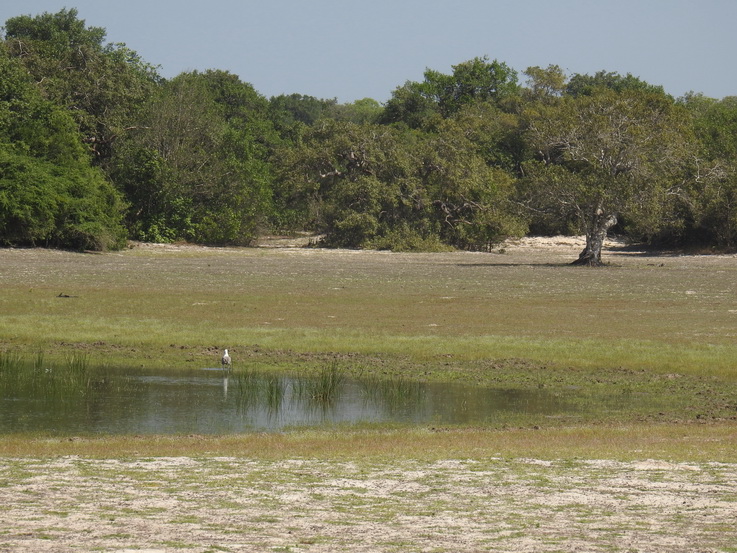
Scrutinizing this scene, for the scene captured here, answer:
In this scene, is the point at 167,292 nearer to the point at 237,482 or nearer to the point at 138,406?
the point at 138,406

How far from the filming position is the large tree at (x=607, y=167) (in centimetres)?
5619

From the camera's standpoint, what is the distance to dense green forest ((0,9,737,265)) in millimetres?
57250

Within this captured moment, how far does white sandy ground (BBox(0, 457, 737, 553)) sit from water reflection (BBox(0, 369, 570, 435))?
176 inches

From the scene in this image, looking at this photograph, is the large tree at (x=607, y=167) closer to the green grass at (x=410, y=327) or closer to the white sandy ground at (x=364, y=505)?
the green grass at (x=410, y=327)

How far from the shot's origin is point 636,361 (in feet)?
76.3

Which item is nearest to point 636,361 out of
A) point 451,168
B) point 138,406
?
point 138,406

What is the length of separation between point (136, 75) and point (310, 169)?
49.5 ft

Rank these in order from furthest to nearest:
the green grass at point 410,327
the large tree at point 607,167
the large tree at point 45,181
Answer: the large tree at point 45,181 → the large tree at point 607,167 → the green grass at point 410,327

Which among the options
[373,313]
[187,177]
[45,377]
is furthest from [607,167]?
[45,377]

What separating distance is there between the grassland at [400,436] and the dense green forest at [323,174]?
1192 centimetres

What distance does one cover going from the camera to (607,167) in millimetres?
56656

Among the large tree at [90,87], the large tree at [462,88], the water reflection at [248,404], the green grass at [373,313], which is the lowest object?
the water reflection at [248,404]

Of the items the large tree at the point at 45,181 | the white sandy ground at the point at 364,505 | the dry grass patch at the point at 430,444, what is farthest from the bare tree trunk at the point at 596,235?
the white sandy ground at the point at 364,505

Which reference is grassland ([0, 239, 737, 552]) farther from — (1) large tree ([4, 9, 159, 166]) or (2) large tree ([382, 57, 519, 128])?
(2) large tree ([382, 57, 519, 128])
